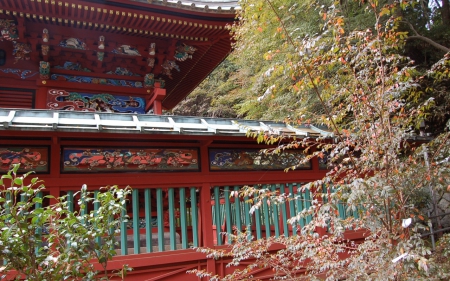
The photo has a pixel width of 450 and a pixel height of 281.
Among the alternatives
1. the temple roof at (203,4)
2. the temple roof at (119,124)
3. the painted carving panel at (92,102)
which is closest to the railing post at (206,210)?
the temple roof at (119,124)

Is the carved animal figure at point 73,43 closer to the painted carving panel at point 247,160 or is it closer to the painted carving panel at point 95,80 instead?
the painted carving panel at point 95,80

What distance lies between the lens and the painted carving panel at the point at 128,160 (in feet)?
14.4

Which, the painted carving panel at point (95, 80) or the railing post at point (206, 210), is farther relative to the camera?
the painted carving panel at point (95, 80)

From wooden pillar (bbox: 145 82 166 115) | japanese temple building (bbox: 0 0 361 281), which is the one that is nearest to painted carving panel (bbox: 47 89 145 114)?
japanese temple building (bbox: 0 0 361 281)

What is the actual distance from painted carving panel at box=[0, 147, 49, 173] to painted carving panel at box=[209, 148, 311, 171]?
2.11 metres

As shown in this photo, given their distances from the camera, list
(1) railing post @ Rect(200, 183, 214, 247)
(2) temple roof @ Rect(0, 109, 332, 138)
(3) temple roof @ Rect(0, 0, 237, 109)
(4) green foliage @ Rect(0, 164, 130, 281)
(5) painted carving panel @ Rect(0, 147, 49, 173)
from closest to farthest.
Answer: (4) green foliage @ Rect(0, 164, 130, 281), (2) temple roof @ Rect(0, 109, 332, 138), (5) painted carving panel @ Rect(0, 147, 49, 173), (1) railing post @ Rect(200, 183, 214, 247), (3) temple roof @ Rect(0, 0, 237, 109)

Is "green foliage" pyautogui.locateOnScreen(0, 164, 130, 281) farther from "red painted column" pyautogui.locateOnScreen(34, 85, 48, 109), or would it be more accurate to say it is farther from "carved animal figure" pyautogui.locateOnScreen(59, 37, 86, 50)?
"carved animal figure" pyautogui.locateOnScreen(59, 37, 86, 50)

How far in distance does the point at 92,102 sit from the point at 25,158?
2303 mm

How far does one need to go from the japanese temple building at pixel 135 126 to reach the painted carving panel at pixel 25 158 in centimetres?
1

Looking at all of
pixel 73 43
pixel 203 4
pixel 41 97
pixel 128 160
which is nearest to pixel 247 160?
pixel 128 160

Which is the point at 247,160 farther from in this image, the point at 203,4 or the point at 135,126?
the point at 203,4

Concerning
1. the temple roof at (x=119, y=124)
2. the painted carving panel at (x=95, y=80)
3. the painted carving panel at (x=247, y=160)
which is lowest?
the painted carving panel at (x=247, y=160)

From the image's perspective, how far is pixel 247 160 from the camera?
5285 millimetres

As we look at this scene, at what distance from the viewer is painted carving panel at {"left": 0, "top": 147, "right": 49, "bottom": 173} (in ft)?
13.5
